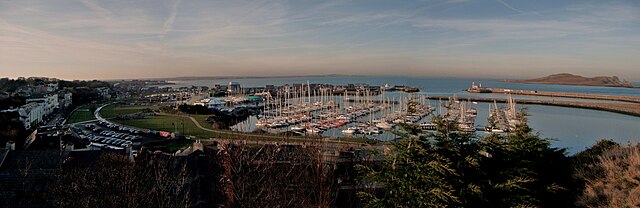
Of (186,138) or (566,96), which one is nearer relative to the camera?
(186,138)

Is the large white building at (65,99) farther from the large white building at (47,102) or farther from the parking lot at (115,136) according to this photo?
the parking lot at (115,136)

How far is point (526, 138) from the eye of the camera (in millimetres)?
5957

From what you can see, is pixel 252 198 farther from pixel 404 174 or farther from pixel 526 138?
pixel 526 138

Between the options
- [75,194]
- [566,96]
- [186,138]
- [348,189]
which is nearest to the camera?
[75,194]

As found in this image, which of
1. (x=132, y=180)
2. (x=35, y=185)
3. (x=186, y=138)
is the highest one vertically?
(x=132, y=180)

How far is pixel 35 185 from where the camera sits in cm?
606

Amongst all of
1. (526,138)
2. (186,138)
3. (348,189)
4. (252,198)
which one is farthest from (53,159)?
(186,138)

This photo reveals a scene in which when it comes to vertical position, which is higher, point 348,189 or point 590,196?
point 590,196

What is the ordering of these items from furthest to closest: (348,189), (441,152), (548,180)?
1. (348,189)
2. (548,180)
3. (441,152)

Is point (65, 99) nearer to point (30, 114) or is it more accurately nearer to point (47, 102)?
point (47, 102)

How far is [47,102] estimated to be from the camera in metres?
32.3

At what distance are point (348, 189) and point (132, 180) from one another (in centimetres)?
418

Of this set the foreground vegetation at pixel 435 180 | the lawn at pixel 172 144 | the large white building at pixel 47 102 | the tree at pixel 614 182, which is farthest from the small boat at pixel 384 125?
the large white building at pixel 47 102

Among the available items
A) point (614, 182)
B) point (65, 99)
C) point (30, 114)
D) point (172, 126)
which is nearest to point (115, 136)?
point (172, 126)
